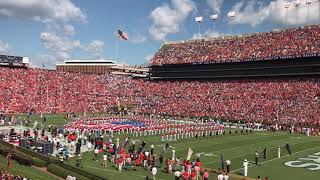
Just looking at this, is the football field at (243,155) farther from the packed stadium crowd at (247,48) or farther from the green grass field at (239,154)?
the packed stadium crowd at (247,48)

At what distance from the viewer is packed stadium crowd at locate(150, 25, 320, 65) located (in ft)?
225

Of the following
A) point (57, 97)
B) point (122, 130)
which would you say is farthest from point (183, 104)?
point (122, 130)

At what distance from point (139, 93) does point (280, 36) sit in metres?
27.4

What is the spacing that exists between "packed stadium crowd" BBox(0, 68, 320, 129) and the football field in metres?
13.8

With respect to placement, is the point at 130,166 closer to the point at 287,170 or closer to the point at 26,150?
the point at 26,150

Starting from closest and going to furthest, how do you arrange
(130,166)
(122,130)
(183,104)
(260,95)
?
(130,166)
(122,130)
(260,95)
(183,104)

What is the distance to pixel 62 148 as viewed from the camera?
95.1ft

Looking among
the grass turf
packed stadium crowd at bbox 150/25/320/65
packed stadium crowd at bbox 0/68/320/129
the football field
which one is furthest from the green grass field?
packed stadium crowd at bbox 150/25/320/65

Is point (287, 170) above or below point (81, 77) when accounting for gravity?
below

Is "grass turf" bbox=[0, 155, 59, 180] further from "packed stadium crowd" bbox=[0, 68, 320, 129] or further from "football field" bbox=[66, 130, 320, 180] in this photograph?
"packed stadium crowd" bbox=[0, 68, 320, 129]

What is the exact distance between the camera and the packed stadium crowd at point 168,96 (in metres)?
59.6

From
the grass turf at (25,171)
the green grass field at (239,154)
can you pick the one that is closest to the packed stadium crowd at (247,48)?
the green grass field at (239,154)

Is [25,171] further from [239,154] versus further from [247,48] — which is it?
[247,48]

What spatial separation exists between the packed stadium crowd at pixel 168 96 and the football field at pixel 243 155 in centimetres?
1379
